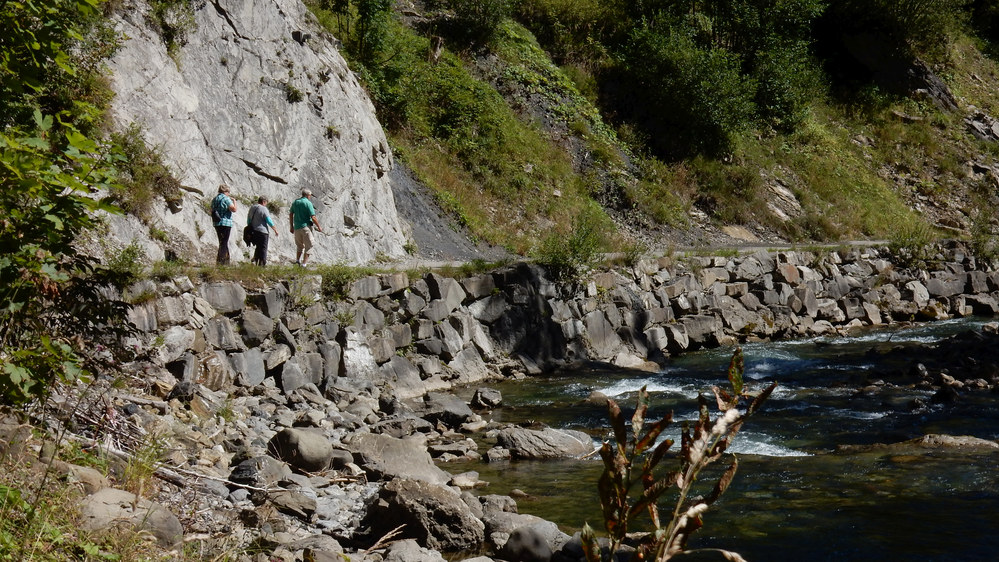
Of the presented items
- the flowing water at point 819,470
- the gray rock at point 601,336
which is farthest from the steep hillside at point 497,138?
the flowing water at point 819,470

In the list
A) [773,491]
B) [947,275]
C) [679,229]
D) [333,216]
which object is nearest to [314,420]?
[773,491]

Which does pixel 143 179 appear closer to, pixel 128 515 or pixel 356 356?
pixel 356 356

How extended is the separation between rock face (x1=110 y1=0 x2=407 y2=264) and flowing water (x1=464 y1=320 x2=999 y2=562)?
569cm

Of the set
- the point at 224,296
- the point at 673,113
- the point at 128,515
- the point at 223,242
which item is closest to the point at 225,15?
the point at 223,242

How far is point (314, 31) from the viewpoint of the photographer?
19.5 meters

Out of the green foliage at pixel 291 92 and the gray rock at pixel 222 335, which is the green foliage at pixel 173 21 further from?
the gray rock at pixel 222 335

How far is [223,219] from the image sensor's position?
13367mm

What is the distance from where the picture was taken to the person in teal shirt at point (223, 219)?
43.8 ft

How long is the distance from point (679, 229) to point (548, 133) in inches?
210

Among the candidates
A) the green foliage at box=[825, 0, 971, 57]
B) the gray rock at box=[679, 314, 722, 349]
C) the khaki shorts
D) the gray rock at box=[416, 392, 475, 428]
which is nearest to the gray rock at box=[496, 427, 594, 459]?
the gray rock at box=[416, 392, 475, 428]

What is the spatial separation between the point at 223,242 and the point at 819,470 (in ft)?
31.6

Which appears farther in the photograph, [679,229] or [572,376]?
[679,229]

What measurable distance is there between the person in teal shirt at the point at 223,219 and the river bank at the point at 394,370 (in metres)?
1.40

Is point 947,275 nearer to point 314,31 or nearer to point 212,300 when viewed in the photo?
point 314,31
